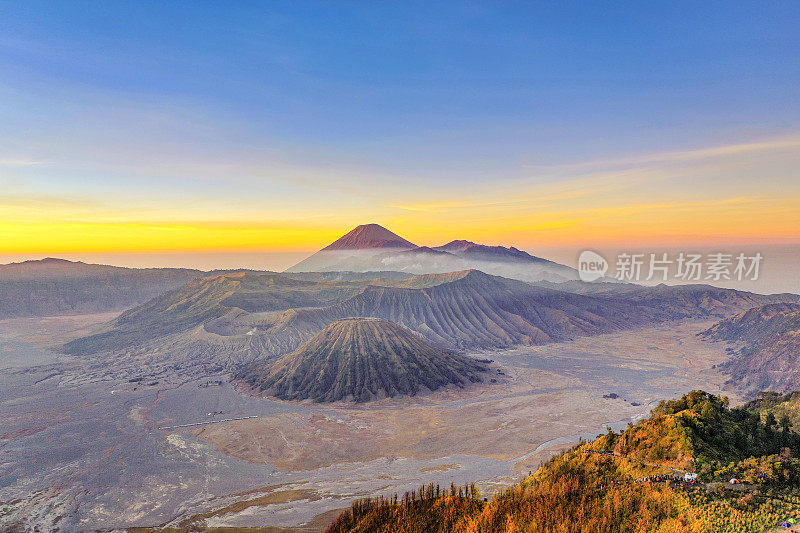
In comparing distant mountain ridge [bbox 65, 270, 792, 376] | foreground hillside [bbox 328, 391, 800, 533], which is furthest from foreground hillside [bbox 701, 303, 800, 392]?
foreground hillside [bbox 328, 391, 800, 533]

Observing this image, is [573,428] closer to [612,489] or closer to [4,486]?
[612,489]

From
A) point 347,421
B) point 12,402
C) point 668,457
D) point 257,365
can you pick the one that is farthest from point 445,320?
point 668,457

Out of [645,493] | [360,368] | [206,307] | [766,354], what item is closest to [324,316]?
[206,307]

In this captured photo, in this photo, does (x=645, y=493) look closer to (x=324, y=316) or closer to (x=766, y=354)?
(x=766, y=354)

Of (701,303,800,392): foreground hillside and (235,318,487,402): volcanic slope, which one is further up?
(701,303,800,392): foreground hillside

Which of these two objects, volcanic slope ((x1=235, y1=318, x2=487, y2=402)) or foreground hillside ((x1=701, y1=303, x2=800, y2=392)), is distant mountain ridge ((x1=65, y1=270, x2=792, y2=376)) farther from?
foreground hillside ((x1=701, y1=303, x2=800, y2=392))

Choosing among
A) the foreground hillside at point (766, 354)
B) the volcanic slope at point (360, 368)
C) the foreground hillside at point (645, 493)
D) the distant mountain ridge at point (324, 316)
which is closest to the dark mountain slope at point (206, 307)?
the distant mountain ridge at point (324, 316)
